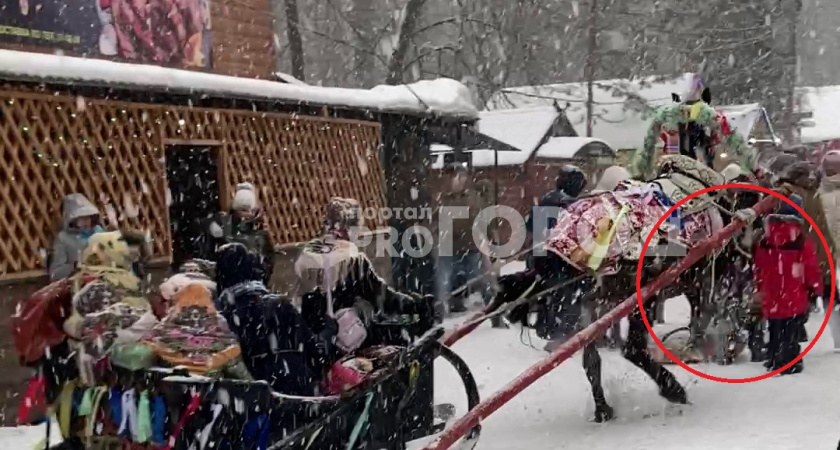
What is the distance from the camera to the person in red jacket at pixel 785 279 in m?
6.58

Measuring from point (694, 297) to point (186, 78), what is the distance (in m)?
4.70

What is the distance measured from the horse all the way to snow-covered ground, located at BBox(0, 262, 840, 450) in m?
0.28

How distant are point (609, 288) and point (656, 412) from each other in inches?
41.1

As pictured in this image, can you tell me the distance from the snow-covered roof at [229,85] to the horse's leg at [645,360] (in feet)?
14.2

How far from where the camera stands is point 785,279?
6559mm

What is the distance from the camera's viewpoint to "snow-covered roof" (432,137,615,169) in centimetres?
1492

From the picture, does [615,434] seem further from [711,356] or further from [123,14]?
[123,14]

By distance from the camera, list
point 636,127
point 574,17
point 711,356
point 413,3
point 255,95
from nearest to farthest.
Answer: point 711,356
point 255,95
point 413,3
point 636,127
point 574,17

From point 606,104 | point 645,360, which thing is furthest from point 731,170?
point 606,104

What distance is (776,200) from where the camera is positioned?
20.5 ft

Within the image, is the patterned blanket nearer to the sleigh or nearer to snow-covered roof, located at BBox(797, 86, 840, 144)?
the sleigh

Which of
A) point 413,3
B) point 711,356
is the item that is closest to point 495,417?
point 711,356

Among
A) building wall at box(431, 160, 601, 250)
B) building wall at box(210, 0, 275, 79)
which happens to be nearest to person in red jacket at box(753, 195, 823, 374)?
building wall at box(210, 0, 275, 79)

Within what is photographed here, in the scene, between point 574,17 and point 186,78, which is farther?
point 574,17
